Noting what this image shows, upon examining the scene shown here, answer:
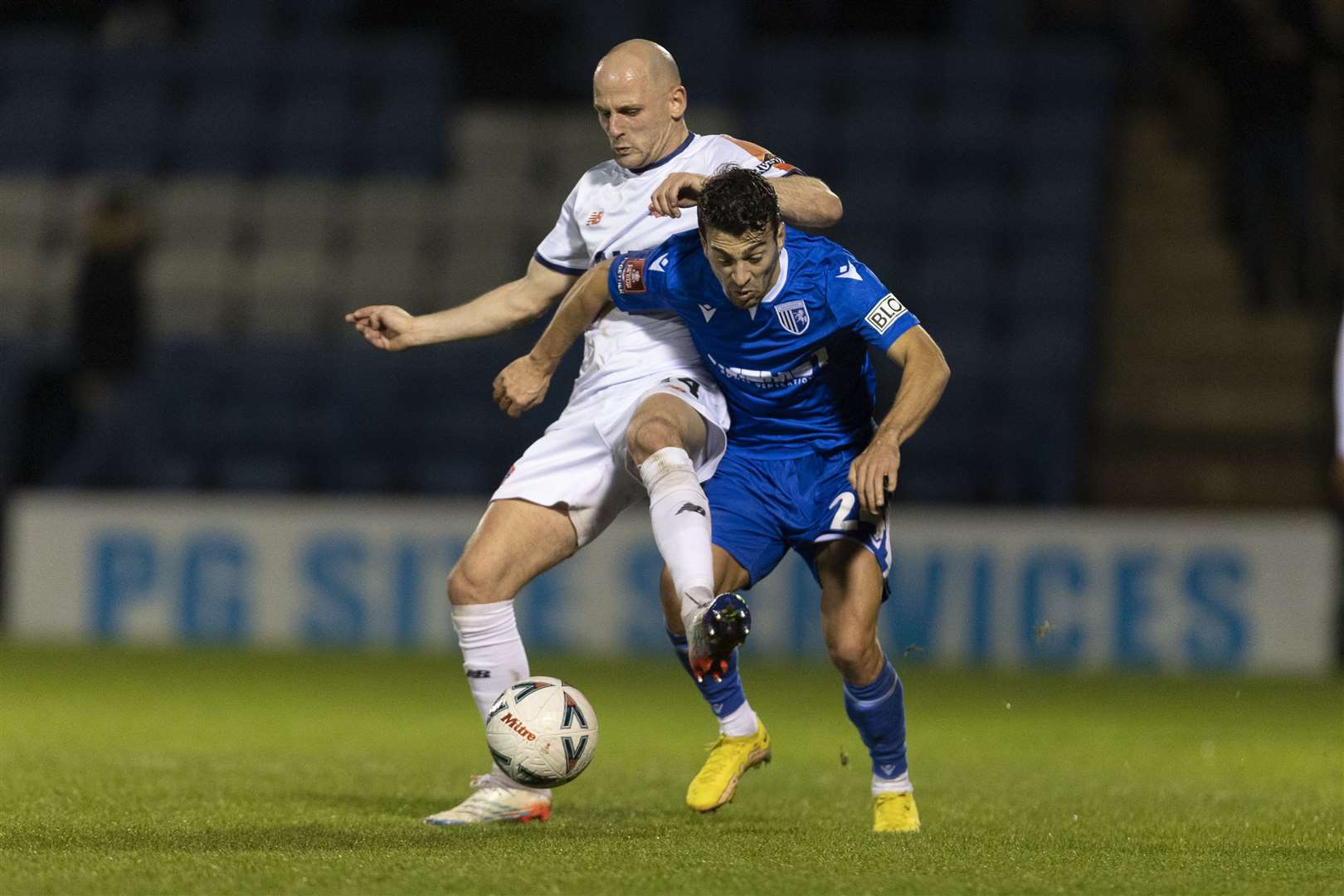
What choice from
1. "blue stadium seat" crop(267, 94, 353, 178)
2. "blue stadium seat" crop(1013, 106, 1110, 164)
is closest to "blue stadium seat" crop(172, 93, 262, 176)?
"blue stadium seat" crop(267, 94, 353, 178)

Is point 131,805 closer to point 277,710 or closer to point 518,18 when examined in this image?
point 277,710

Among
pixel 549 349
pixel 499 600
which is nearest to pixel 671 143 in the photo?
pixel 549 349

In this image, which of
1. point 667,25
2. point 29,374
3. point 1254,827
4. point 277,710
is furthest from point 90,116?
point 1254,827

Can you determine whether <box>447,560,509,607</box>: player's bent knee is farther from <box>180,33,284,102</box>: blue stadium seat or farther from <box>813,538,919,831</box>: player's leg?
<box>180,33,284,102</box>: blue stadium seat

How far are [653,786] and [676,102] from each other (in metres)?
2.11

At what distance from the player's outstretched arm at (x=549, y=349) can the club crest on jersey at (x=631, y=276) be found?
104 millimetres

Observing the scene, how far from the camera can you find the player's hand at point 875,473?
4.59m

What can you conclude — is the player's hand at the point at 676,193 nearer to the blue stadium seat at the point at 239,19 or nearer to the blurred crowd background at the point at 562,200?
the blurred crowd background at the point at 562,200

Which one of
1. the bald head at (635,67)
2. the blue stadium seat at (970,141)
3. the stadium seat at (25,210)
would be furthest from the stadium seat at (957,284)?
the bald head at (635,67)

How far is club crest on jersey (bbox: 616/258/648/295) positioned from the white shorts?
0.26 m

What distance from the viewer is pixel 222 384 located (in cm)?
1377

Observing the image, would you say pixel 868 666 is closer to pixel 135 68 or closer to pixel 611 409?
pixel 611 409

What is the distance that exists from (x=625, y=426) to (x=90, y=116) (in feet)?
37.2

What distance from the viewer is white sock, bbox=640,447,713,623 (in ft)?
15.2
